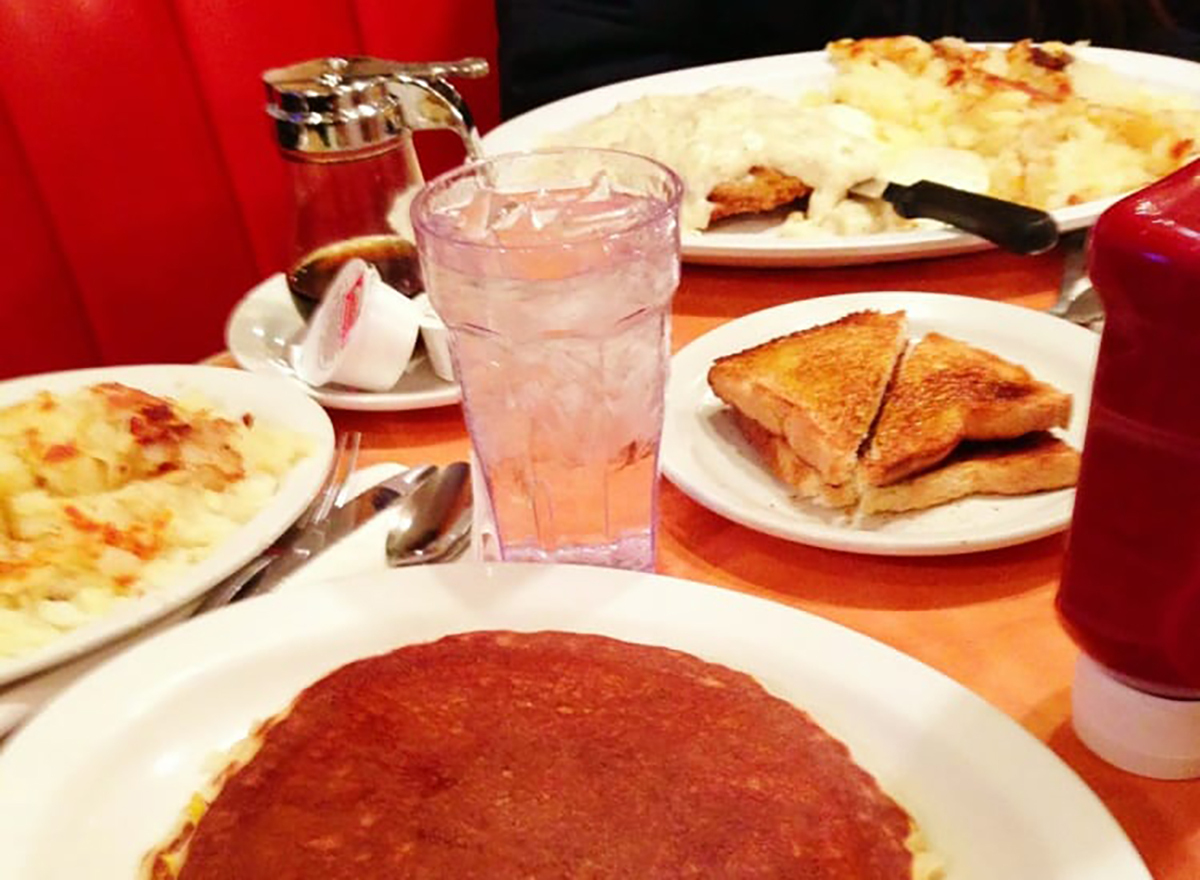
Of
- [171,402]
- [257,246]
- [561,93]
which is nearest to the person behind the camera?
[171,402]

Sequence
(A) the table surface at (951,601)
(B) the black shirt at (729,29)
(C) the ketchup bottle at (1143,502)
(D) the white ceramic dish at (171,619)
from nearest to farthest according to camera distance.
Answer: (C) the ketchup bottle at (1143,502) < (A) the table surface at (951,601) < (D) the white ceramic dish at (171,619) < (B) the black shirt at (729,29)

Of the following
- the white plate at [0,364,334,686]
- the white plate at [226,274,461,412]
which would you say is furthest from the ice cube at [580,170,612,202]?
the white plate at [0,364,334,686]

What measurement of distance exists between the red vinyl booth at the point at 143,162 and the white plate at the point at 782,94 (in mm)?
468

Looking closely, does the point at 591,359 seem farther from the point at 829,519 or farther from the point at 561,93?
the point at 561,93

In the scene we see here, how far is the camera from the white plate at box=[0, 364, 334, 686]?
85 cm

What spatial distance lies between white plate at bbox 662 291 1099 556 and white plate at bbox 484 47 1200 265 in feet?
0.36

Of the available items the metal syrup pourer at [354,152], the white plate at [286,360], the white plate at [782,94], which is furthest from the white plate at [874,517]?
the metal syrup pourer at [354,152]

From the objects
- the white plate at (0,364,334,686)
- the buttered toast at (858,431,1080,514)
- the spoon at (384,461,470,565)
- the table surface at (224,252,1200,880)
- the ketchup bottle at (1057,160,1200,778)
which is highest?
the ketchup bottle at (1057,160,1200,778)

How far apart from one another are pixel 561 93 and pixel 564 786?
2.00 meters

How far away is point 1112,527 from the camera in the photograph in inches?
26.3

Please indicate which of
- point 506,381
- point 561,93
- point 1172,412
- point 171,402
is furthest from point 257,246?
point 1172,412

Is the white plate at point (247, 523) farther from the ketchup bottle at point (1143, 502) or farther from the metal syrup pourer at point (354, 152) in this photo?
the ketchup bottle at point (1143, 502)

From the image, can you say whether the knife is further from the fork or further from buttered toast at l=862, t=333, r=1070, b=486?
the fork

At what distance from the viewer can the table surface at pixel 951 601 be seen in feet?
2.37
